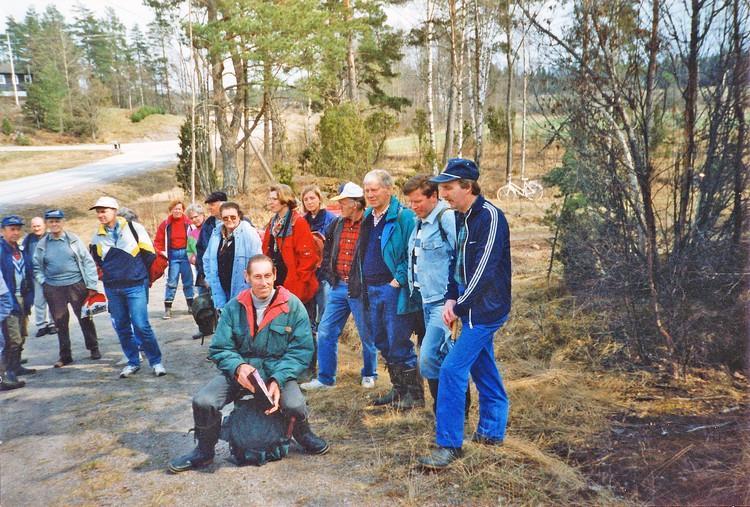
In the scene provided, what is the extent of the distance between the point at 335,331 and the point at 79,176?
23.4 metres

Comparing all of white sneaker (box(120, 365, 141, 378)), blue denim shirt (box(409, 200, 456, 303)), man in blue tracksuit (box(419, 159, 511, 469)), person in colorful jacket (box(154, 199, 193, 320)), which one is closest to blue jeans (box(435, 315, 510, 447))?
man in blue tracksuit (box(419, 159, 511, 469))

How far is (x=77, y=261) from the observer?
610 cm

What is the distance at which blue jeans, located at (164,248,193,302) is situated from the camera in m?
8.03

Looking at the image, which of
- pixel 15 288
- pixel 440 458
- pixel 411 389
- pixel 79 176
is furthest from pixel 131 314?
pixel 79 176

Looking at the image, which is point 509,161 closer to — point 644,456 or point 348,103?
point 348,103

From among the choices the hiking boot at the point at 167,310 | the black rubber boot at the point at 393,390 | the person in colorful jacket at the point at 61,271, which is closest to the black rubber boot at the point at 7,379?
the person in colorful jacket at the point at 61,271

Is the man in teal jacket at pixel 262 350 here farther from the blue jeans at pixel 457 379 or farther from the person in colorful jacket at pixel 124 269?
the person in colorful jacket at pixel 124 269

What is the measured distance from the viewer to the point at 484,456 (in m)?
3.49

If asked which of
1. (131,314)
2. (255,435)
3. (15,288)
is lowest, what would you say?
(255,435)

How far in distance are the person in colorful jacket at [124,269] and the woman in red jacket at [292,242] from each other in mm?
1526

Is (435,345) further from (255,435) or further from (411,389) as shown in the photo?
(255,435)

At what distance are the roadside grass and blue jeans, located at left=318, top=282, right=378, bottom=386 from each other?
24.9m

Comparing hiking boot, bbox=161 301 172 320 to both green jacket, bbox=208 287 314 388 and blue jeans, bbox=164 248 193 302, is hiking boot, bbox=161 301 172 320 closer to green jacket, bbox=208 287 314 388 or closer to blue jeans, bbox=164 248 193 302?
blue jeans, bbox=164 248 193 302

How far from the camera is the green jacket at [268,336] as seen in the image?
12.4ft
